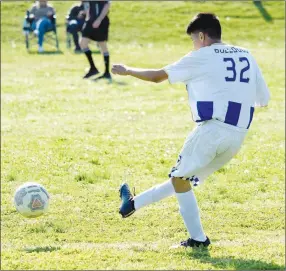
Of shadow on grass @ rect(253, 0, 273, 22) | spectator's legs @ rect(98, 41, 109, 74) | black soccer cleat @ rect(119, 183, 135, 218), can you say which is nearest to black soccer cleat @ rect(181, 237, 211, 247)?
black soccer cleat @ rect(119, 183, 135, 218)

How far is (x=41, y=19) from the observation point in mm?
23859

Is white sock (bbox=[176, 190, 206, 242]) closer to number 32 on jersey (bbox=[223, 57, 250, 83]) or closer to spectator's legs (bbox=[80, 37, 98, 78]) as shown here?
number 32 on jersey (bbox=[223, 57, 250, 83])

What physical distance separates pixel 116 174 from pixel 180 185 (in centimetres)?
332

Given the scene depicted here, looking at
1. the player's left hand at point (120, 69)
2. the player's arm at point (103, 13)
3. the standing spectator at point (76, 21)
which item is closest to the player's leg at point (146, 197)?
the player's left hand at point (120, 69)

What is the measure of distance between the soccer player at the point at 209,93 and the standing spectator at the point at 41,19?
18.0 meters

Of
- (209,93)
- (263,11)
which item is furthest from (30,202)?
(263,11)

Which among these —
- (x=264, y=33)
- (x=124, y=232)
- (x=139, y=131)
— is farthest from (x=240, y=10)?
(x=124, y=232)

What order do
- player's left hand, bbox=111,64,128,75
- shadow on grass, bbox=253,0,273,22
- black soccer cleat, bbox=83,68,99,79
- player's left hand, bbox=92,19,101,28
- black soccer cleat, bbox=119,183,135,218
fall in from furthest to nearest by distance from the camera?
shadow on grass, bbox=253,0,273,22 → black soccer cleat, bbox=83,68,99,79 → player's left hand, bbox=92,19,101,28 → black soccer cleat, bbox=119,183,135,218 → player's left hand, bbox=111,64,128,75

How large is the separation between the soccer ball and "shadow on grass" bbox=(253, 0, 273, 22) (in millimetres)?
24762

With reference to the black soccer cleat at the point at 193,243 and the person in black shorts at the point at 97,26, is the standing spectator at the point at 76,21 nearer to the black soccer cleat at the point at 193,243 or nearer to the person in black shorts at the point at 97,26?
the person in black shorts at the point at 97,26

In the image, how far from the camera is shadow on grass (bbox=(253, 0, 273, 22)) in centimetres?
3078

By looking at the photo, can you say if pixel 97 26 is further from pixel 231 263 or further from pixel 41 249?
pixel 231 263

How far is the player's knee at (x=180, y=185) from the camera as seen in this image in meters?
6.24

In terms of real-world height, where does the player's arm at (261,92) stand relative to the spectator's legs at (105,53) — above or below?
above
